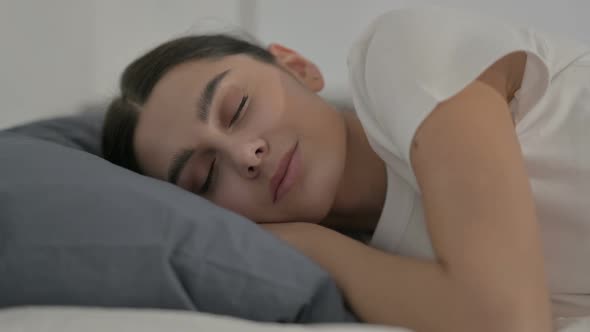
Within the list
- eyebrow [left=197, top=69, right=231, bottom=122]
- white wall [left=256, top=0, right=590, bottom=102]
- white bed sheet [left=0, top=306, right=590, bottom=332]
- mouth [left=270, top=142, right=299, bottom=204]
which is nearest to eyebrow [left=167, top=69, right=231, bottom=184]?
eyebrow [left=197, top=69, right=231, bottom=122]

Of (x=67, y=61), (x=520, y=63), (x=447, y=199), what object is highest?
(x=520, y=63)

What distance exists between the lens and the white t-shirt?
0.77m

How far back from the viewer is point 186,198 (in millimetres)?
733

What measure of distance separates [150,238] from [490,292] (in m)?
0.35

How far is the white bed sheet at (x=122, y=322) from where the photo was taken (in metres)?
0.51

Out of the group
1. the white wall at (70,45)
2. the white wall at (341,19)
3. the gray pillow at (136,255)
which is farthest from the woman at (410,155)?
the white wall at (341,19)

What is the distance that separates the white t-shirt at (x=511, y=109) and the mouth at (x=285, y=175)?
114 millimetres

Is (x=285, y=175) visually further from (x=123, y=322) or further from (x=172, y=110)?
(x=123, y=322)

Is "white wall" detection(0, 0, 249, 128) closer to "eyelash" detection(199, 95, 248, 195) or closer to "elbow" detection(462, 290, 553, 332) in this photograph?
"eyelash" detection(199, 95, 248, 195)

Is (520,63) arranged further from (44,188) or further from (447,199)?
(44,188)

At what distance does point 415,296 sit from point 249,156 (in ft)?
0.99

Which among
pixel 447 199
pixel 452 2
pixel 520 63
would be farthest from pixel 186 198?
pixel 452 2

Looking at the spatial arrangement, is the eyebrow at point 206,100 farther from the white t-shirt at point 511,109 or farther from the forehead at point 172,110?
the white t-shirt at point 511,109

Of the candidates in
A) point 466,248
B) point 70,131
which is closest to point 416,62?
point 466,248
